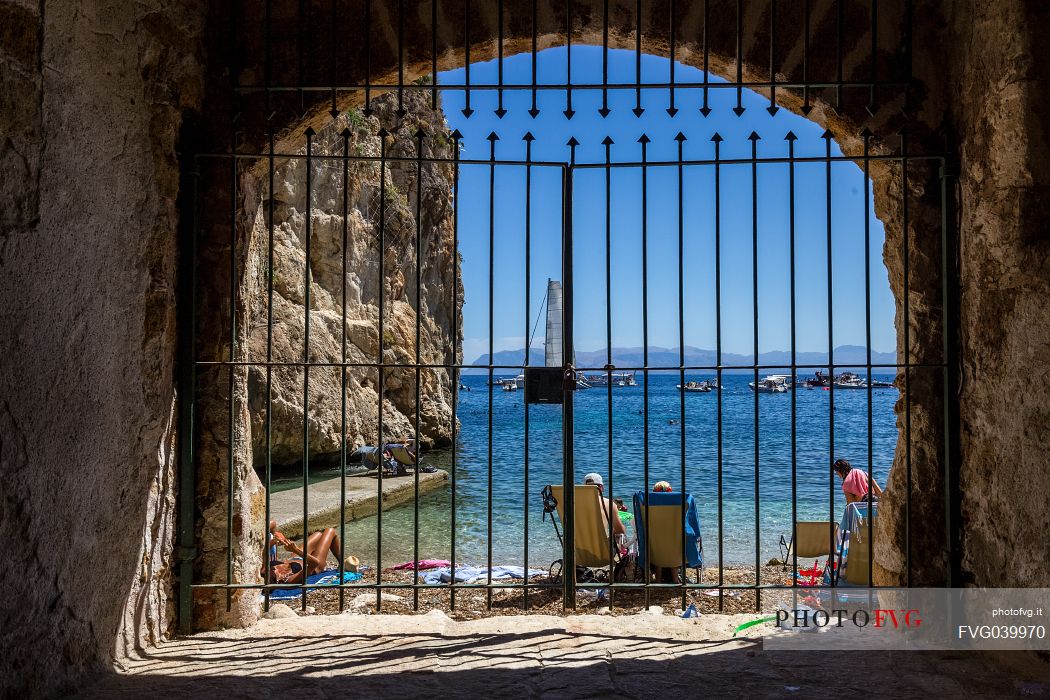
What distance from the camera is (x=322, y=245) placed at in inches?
678

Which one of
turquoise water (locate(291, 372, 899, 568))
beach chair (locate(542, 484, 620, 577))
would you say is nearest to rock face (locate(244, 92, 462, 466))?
turquoise water (locate(291, 372, 899, 568))

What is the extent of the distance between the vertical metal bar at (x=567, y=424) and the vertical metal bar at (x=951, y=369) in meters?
1.77

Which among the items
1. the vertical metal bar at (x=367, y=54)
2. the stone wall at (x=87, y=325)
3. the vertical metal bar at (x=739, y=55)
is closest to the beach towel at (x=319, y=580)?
the stone wall at (x=87, y=325)

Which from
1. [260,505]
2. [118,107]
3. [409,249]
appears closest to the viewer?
[118,107]

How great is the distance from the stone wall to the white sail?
82.2 inches

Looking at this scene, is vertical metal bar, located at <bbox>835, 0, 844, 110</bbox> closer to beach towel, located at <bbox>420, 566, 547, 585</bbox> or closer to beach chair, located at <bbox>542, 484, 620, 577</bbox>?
beach chair, located at <bbox>542, 484, 620, 577</bbox>

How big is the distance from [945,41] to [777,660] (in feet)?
9.95

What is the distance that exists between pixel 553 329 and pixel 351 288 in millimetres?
15294

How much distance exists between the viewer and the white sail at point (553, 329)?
13.9ft

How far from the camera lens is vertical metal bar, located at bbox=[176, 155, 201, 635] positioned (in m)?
3.33

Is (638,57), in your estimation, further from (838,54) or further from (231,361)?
(231,361)

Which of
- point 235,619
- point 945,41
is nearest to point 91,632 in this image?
point 235,619

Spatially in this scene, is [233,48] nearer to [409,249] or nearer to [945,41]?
[945,41]

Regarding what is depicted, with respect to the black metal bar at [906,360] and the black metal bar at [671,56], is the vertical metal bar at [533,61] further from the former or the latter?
the black metal bar at [906,360]
